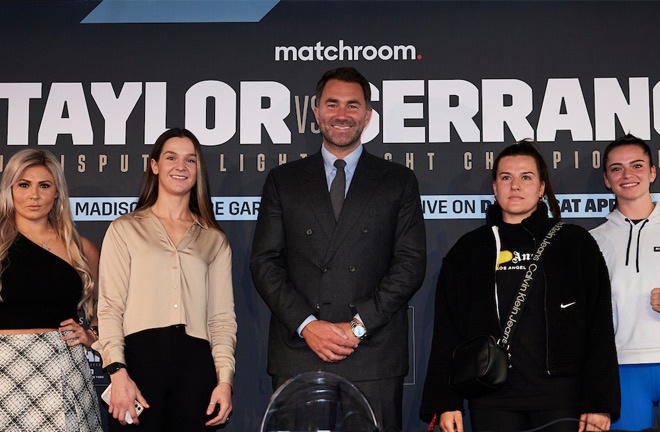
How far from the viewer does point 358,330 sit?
3297mm

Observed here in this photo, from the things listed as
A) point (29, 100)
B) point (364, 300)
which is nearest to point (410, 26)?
point (364, 300)

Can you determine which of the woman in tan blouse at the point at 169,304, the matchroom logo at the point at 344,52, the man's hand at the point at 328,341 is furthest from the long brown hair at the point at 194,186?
the matchroom logo at the point at 344,52

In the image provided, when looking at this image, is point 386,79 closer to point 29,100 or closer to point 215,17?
point 215,17

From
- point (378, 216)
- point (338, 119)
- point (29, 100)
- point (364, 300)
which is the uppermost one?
point (29, 100)

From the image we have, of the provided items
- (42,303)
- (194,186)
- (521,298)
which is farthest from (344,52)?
(42,303)

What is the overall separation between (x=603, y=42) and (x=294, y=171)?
2012 mm

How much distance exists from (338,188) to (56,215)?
1377mm

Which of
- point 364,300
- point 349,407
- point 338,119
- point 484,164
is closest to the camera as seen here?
point 349,407

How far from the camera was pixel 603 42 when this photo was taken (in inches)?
174

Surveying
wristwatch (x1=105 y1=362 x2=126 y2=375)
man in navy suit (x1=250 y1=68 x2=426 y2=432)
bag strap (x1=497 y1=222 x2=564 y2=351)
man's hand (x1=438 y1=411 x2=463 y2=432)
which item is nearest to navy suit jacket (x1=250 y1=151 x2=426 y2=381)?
man in navy suit (x1=250 y1=68 x2=426 y2=432)

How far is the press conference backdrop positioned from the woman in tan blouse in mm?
699

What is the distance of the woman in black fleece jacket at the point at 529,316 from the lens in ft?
10.1

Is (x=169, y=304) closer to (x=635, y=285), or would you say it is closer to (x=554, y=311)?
(x=554, y=311)

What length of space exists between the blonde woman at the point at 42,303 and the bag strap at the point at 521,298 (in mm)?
1864
